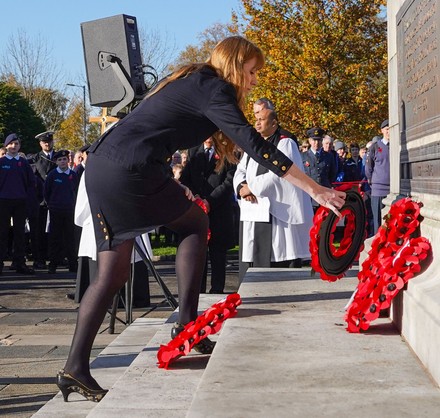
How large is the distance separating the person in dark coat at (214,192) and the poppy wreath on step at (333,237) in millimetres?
4640

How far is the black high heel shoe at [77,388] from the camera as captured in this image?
15.4 feet

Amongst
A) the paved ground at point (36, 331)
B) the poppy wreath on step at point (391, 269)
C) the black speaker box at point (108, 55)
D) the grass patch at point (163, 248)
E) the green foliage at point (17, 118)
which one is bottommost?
the grass patch at point (163, 248)

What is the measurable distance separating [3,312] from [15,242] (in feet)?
16.4

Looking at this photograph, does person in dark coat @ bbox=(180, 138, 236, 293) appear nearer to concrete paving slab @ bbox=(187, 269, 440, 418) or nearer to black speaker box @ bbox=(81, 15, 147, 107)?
black speaker box @ bbox=(81, 15, 147, 107)

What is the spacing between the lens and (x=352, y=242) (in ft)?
19.2

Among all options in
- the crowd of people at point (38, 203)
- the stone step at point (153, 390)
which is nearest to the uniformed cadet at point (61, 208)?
the crowd of people at point (38, 203)

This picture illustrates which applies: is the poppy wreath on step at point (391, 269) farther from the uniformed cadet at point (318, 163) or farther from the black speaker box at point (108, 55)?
the uniformed cadet at point (318, 163)

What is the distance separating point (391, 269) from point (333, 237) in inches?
42.7

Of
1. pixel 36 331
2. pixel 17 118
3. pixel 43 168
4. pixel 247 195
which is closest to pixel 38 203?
pixel 43 168

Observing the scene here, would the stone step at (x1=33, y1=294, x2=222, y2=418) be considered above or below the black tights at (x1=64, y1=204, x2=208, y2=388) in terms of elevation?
below

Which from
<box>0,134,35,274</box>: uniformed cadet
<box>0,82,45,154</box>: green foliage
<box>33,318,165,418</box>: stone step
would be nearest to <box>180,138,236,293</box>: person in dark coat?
<box>33,318,165,418</box>: stone step

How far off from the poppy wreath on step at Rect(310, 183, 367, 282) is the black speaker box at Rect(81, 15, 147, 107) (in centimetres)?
425

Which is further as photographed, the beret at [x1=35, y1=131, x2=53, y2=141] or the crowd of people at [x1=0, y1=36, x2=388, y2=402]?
the beret at [x1=35, y1=131, x2=53, y2=141]

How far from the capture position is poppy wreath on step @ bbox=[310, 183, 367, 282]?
220 inches
